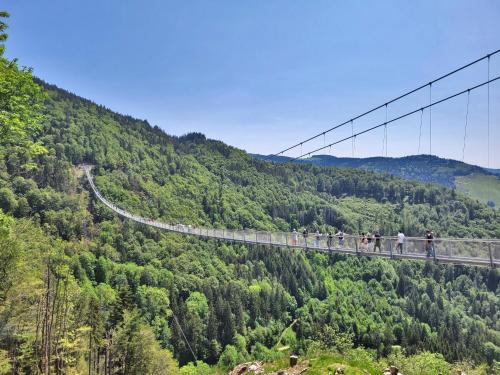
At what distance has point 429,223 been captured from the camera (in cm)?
18812

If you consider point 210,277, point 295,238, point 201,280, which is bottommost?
point 201,280

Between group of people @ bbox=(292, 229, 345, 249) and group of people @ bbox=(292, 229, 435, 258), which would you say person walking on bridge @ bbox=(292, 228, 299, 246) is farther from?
group of people @ bbox=(292, 229, 435, 258)

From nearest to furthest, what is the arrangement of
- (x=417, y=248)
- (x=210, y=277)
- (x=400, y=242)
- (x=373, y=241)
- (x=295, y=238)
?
(x=417, y=248) < (x=400, y=242) < (x=373, y=241) < (x=295, y=238) < (x=210, y=277)

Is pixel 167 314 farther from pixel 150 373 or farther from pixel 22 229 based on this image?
pixel 22 229

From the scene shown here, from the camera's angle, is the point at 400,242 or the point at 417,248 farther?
the point at 400,242

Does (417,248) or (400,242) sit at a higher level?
(400,242)

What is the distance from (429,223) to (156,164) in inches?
4655

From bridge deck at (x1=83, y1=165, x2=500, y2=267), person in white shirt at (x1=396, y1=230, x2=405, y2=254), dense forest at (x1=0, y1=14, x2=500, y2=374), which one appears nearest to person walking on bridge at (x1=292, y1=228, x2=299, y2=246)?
bridge deck at (x1=83, y1=165, x2=500, y2=267)

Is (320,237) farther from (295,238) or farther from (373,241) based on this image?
(373,241)

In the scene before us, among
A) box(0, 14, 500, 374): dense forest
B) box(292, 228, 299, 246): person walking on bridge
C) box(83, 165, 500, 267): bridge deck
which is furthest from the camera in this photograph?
box(0, 14, 500, 374): dense forest

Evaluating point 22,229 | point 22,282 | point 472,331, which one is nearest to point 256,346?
point 472,331

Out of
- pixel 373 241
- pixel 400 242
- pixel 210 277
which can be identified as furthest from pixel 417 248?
pixel 210 277

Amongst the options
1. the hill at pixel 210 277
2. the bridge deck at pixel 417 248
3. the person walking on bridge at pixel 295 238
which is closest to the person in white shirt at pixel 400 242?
the bridge deck at pixel 417 248

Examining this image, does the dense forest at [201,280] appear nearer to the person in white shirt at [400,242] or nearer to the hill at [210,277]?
the hill at [210,277]
